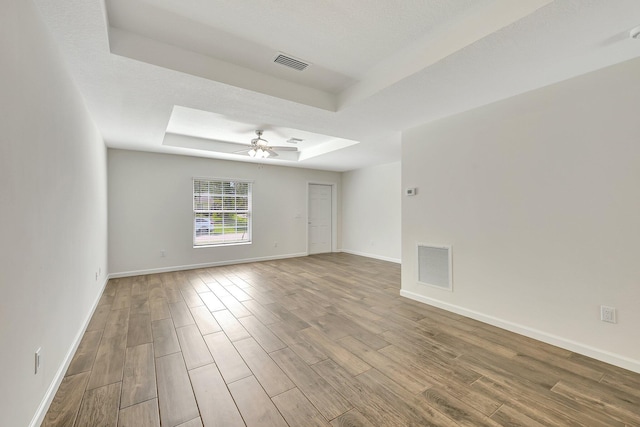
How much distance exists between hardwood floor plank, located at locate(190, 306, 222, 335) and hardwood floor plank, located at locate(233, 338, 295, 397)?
44 centimetres

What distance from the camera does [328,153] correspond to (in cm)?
529

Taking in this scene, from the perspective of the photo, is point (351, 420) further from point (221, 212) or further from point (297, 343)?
point (221, 212)

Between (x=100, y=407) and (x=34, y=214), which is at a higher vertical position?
(x=34, y=214)

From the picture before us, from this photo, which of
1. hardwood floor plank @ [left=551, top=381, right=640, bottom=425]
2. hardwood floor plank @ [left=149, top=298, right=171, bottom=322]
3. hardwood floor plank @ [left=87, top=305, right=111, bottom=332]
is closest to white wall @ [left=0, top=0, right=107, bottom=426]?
hardwood floor plank @ [left=87, top=305, right=111, bottom=332]

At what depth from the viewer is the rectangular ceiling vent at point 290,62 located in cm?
227

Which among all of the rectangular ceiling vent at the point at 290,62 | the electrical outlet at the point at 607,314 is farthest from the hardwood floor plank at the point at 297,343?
the rectangular ceiling vent at the point at 290,62

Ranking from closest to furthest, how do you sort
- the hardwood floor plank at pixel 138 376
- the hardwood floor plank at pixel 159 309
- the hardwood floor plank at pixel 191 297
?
the hardwood floor plank at pixel 138 376 → the hardwood floor plank at pixel 159 309 → the hardwood floor plank at pixel 191 297

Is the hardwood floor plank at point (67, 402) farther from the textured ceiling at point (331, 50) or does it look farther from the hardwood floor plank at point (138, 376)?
the textured ceiling at point (331, 50)

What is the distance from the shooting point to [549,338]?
243cm

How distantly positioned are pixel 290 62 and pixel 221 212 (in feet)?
14.2

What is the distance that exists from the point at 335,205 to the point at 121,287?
5.27 m

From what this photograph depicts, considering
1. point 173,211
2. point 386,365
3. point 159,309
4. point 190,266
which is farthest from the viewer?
point 190,266

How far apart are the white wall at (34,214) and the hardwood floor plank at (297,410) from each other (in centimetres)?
128

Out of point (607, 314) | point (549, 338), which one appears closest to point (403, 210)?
point (549, 338)
